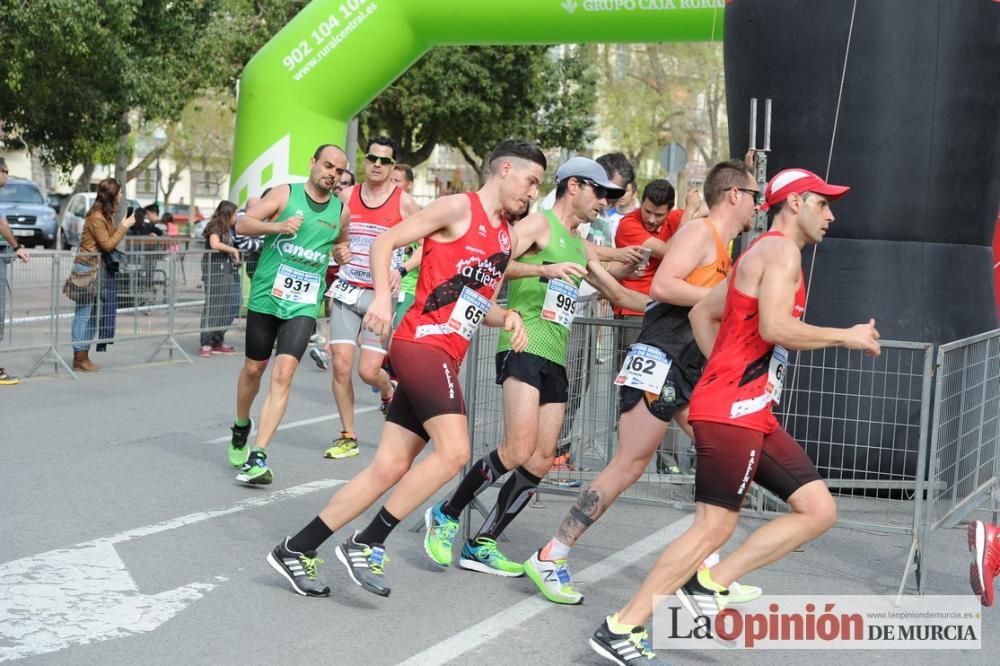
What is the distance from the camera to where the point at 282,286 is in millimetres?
8211

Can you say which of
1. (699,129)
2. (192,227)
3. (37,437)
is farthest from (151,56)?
(699,129)

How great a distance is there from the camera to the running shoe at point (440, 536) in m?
6.12

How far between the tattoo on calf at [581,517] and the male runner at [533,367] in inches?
16.8

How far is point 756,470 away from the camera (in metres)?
5.05

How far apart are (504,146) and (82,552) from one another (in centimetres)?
277

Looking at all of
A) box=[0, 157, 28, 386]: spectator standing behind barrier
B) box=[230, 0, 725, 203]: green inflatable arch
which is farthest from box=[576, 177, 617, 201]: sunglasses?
box=[230, 0, 725, 203]: green inflatable arch

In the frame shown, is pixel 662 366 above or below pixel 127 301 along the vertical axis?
above

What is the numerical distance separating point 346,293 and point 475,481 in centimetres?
312

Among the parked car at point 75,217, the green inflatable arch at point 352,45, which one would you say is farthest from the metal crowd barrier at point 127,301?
the parked car at point 75,217

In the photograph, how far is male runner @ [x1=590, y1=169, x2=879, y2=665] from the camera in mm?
4832

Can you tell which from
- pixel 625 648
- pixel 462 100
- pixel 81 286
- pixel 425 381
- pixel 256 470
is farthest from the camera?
pixel 462 100

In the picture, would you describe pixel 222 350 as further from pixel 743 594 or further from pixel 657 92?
pixel 657 92

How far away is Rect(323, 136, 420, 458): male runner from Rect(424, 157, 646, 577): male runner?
2.82 meters

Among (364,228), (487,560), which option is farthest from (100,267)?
(487,560)
